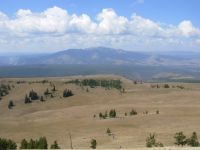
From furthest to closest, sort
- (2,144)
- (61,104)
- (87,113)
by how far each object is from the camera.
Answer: (61,104), (87,113), (2,144)

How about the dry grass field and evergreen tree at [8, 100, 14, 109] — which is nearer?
the dry grass field

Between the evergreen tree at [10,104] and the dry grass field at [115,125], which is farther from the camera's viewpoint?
the evergreen tree at [10,104]

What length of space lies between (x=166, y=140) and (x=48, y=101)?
127418 millimetres

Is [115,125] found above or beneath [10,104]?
beneath

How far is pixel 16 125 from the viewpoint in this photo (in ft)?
396

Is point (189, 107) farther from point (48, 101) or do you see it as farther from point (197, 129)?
point (48, 101)

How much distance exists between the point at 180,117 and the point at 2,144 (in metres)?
70.6

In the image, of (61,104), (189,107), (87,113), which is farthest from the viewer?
(61,104)

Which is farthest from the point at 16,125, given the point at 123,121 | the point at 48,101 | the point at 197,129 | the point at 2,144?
the point at 48,101

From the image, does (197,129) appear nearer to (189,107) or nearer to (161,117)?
(161,117)

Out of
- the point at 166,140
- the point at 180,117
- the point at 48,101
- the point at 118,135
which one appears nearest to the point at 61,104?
the point at 48,101

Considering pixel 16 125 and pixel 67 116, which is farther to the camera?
pixel 67 116

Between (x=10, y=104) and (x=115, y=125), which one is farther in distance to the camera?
(x=10, y=104)

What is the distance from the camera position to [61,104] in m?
192
